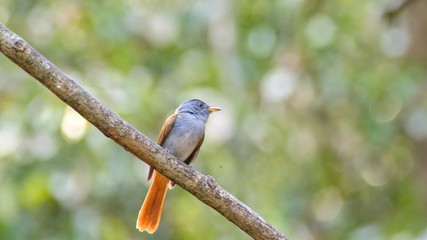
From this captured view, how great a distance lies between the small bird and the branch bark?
991 mm

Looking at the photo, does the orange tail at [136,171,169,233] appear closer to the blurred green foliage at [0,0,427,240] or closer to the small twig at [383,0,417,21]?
the blurred green foliage at [0,0,427,240]

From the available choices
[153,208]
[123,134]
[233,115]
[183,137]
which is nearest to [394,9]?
[233,115]

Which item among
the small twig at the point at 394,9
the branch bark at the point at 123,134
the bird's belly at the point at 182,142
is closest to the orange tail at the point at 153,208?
the bird's belly at the point at 182,142

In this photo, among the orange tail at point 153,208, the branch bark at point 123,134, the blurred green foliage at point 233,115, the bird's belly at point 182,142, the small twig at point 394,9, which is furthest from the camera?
the small twig at point 394,9

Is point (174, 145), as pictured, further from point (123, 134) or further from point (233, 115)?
point (123, 134)

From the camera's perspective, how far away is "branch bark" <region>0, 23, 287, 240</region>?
10.3 ft

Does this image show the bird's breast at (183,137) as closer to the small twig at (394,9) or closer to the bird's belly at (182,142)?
the bird's belly at (182,142)

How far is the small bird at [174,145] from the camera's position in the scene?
4.40m

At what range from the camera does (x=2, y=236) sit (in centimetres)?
495

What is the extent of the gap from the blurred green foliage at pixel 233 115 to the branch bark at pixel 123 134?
1.75 m

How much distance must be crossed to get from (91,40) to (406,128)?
107 inches

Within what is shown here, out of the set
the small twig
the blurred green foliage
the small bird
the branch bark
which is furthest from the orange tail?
the small twig

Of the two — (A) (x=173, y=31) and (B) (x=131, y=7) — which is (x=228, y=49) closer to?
(A) (x=173, y=31)

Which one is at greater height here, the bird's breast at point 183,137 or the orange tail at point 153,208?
the bird's breast at point 183,137
